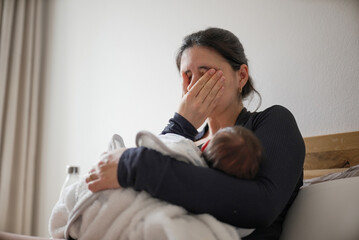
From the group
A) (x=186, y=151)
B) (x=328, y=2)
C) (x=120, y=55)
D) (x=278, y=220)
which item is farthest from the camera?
(x=120, y=55)

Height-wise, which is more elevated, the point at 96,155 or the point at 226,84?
the point at 226,84

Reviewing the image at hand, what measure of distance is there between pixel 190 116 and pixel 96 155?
1149 mm

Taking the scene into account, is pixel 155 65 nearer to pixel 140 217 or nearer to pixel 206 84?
pixel 206 84

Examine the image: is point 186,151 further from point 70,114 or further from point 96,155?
point 70,114

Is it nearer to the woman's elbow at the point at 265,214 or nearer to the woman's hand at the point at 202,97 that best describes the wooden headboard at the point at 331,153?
the woman's hand at the point at 202,97

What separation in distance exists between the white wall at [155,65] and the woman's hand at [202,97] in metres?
0.41

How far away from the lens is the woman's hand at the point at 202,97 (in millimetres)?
1104

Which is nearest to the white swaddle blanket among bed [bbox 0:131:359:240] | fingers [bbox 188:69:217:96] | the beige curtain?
bed [bbox 0:131:359:240]

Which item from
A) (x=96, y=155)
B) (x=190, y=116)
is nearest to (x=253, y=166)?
(x=190, y=116)

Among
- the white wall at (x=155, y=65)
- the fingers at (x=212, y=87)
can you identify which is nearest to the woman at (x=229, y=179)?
the fingers at (x=212, y=87)

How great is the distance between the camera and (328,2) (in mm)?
1301

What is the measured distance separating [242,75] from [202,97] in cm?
20

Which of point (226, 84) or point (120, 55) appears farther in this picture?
point (120, 55)

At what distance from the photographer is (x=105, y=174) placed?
756 millimetres
